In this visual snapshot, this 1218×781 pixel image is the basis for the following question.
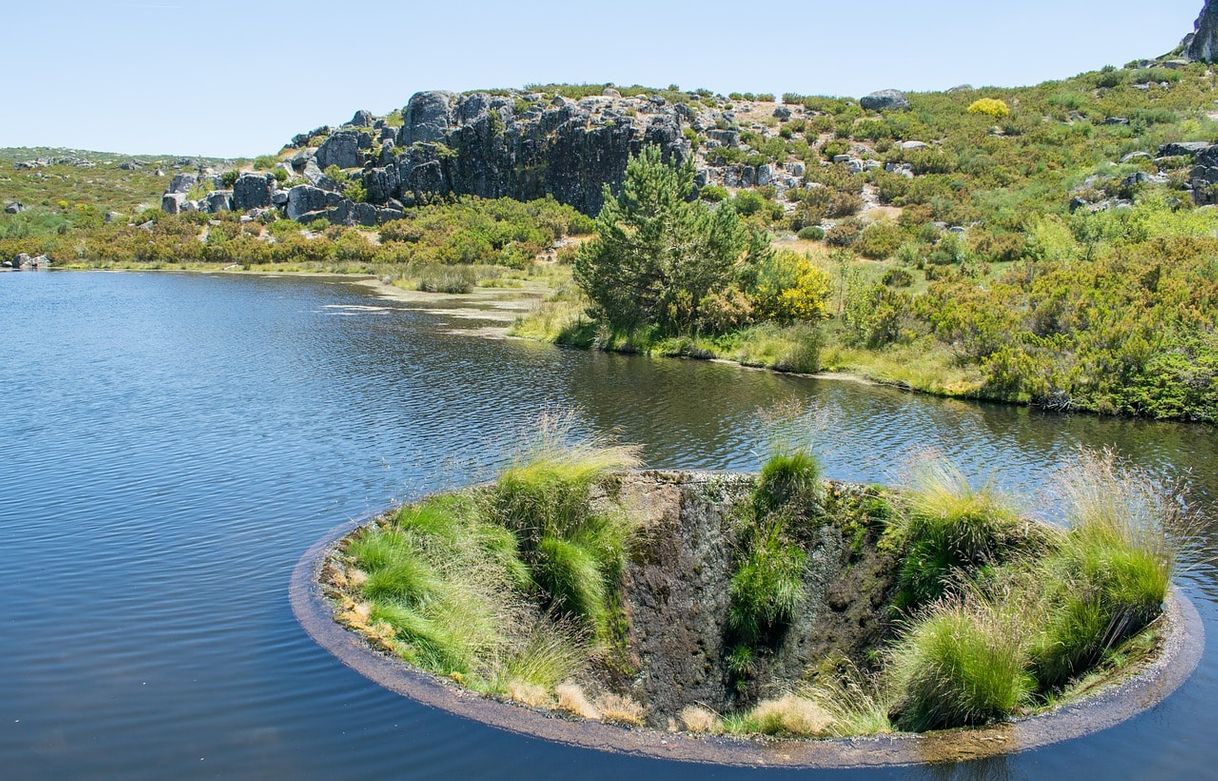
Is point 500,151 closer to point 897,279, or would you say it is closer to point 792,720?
point 897,279

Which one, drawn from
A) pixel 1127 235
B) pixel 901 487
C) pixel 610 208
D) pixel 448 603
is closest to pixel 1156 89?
pixel 1127 235

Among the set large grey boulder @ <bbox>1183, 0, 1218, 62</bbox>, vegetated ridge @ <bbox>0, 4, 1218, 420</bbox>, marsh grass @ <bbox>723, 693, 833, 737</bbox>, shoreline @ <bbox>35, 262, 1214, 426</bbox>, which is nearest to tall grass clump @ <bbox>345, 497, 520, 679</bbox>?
marsh grass @ <bbox>723, 693, 833, 737</bbox>

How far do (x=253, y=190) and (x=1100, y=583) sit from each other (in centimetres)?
10066

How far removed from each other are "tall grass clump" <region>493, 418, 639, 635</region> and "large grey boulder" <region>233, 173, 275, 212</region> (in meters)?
93.7

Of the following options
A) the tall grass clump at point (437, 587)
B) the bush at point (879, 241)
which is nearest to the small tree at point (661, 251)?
the bush at point (879, 241)

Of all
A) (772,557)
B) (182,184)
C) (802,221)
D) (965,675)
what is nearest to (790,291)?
(772,557)

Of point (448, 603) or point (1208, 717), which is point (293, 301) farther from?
point (1208, 717)

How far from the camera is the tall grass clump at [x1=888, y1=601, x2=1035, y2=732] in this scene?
8594 millimetres

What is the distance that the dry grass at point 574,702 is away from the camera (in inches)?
350

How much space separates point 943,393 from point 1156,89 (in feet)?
236

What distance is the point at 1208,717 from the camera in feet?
29.0

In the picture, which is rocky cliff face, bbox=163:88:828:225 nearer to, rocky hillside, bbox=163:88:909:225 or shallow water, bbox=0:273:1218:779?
rocky hillside, bbox=163:88:909:225

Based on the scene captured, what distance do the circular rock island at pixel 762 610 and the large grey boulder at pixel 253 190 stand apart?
302ft

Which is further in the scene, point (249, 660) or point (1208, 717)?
point (249, 660)
